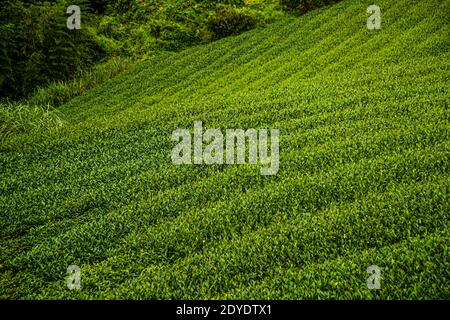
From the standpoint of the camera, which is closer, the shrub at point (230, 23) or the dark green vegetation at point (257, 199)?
the dark green vegetation at point (257, 199)

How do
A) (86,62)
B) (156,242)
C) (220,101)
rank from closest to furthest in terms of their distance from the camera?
(156,242)
(220,101)
(86,62)

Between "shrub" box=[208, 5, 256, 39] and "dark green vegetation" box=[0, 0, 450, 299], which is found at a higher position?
"shrub" box=[208, 5, 256, 39]

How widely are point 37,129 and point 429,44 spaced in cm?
1055

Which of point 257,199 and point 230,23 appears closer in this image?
point 257,199

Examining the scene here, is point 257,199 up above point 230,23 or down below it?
below

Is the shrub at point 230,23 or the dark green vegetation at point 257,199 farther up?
the shrub at point 230,23

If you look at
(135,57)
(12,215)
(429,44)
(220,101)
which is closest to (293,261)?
(12,215)

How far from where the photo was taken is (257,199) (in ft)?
16.1

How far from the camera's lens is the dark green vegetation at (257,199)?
3.64m

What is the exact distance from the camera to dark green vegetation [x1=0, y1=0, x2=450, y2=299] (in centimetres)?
364

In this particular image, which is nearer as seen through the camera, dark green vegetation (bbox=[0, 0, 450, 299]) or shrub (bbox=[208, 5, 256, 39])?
dark green vegetation (bbox=[0, 0, 450, 299])

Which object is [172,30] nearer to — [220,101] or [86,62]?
[86,62]

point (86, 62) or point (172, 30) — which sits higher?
point (172, 30)
